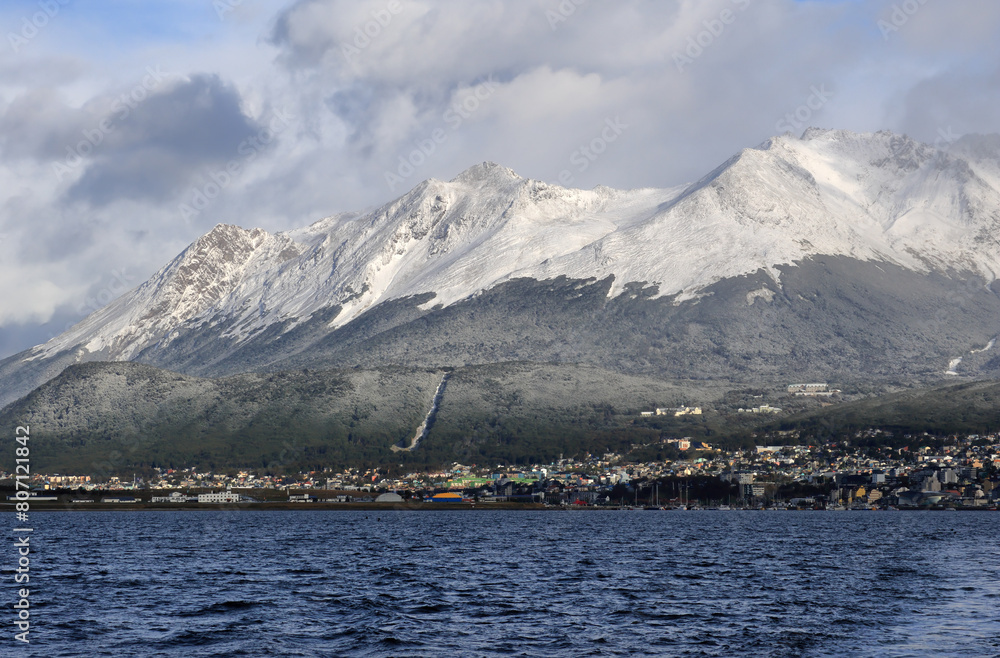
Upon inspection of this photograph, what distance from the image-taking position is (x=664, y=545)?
497 ft

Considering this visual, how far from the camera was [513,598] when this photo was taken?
9006cm

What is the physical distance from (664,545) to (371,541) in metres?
39.6

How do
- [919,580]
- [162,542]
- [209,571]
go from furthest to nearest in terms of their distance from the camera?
[162,542] < [209,571] < [919,580]

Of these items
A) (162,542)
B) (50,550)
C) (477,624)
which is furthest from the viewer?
(162,542)

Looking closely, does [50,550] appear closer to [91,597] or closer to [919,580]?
[91,597]

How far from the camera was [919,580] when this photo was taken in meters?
102

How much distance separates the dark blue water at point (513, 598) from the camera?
226 feet

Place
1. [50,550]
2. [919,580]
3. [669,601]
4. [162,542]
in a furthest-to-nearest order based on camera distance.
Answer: [162,542], [50,550], [919,580], [669,601]

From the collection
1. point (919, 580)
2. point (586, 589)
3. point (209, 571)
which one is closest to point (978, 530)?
point (919, 580)

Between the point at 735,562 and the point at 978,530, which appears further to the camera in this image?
the point at 978,530

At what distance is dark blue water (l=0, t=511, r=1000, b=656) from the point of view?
2712 inches

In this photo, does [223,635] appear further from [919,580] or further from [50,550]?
[50,550]

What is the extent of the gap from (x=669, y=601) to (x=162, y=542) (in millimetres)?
91520

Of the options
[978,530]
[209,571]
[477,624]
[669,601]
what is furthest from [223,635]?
[978,530]
